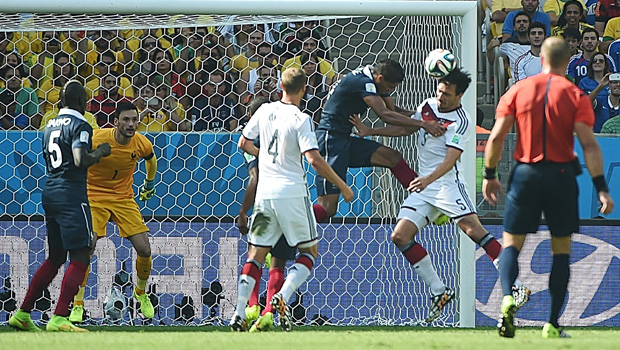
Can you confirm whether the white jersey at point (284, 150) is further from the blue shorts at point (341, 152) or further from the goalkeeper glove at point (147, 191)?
the goalkeeper glove at point (147, 191)

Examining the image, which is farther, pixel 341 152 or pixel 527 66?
pixel 527 66

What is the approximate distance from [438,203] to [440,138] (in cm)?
49

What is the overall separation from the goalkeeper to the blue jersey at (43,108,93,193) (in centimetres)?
110

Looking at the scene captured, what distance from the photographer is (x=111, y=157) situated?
8.45m

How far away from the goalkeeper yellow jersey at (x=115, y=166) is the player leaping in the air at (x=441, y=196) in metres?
1.77

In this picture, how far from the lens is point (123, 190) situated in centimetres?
860

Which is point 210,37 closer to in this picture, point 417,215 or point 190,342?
point 417,215

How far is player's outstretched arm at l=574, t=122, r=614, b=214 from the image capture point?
19.7ft

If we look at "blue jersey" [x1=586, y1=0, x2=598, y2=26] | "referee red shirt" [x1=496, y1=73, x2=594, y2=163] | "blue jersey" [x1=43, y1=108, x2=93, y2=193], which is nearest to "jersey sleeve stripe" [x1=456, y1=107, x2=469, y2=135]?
"referee red shirt" [x1=496, y1=73, x2=594, y2=163]

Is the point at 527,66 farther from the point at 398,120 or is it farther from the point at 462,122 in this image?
the point at 398,120

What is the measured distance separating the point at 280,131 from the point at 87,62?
3.05 meters

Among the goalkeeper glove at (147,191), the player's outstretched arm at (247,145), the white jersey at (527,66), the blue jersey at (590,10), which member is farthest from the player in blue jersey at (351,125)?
the blue jersey at (590,10)

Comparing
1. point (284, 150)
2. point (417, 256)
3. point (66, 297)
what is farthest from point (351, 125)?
point (66, 297)

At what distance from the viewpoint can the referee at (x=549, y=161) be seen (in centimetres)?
605
